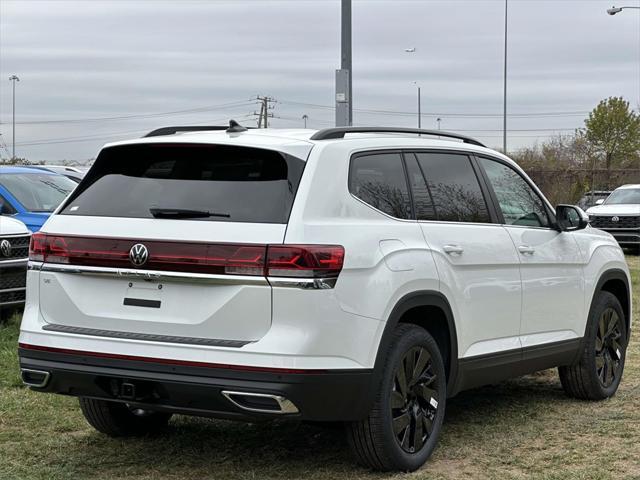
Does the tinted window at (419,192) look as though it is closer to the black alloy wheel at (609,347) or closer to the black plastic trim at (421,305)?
the black plastic trim at (421,305)

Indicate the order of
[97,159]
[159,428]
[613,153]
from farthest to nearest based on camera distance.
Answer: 1. [613,153]
2. [159,428]
3. [97,159]

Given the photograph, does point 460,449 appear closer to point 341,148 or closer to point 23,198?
point 341,148

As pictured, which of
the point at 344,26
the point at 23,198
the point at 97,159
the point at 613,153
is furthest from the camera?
the point at 613,153

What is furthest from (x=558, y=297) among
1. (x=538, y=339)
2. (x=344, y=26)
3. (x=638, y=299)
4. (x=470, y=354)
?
(x=344, y=26)

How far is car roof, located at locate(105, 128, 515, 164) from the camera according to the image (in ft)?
17.0

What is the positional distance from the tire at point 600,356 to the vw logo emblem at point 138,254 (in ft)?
11.8

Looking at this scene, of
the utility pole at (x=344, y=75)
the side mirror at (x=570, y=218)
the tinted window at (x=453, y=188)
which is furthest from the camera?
the utility pole at (x=344, y=75)

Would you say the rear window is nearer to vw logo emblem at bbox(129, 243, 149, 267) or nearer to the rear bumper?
vw logo emblem at bbox(129, 243, 149, 267)

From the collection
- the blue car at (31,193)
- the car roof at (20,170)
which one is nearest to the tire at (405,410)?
the blue car at (31,193)

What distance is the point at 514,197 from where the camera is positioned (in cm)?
685

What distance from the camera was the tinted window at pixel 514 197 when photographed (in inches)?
261

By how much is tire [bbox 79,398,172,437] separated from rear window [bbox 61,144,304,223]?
4.14ft

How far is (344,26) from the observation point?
1572 centimetres

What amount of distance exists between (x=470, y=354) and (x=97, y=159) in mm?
2383
